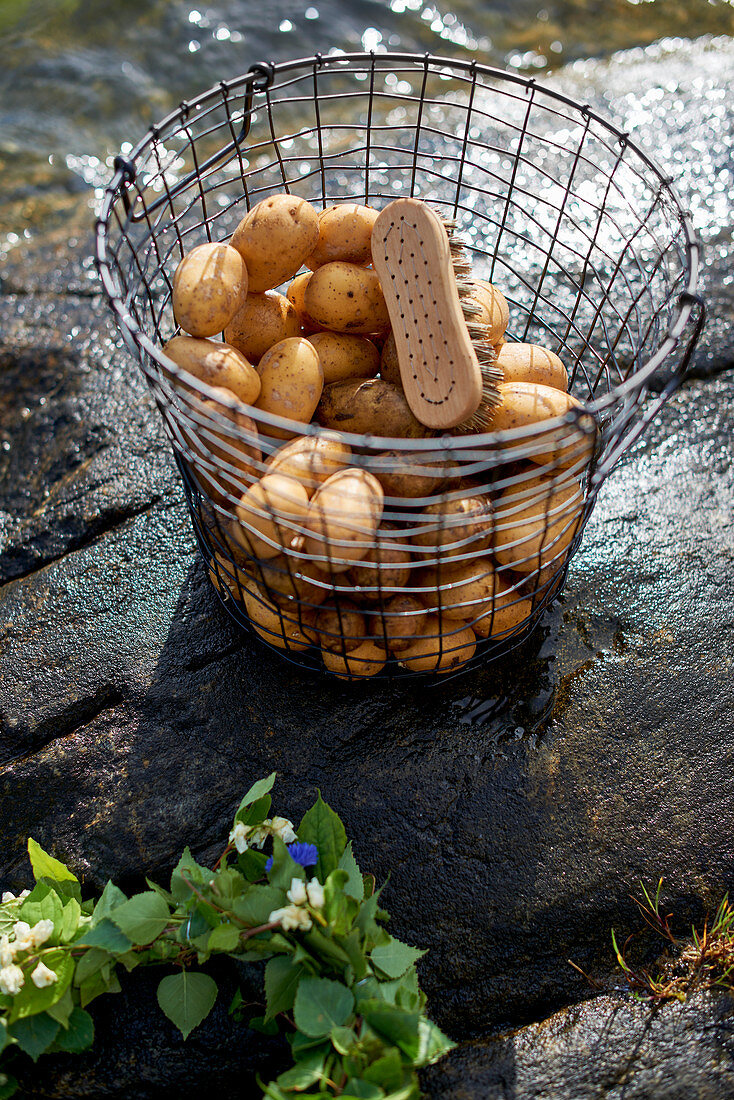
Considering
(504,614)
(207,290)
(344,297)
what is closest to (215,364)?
(207,290)

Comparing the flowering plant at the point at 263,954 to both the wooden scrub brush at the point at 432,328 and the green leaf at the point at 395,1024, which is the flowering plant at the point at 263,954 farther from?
the wooden scrub brush at the point at 432,328

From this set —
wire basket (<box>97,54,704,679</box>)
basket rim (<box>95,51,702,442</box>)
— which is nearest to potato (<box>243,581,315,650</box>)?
wire basket (<box>97,54,704,679</box>)

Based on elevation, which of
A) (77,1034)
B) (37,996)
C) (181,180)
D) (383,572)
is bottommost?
(77,1034)

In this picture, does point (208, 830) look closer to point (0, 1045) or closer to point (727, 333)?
point (0, 1045)

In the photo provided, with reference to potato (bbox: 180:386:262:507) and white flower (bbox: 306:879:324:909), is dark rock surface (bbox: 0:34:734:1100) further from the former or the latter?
potato (bbox: 180:386:262:507)

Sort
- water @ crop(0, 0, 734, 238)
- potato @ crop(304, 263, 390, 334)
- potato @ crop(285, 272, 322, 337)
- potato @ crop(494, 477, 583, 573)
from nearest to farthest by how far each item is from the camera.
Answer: potato @ crop(494, 477, 583, 573) < potato @ crop(304, 263, 390, 334) < potato @ crop(285, 272, 322, 337) < water @ crop(0, 0, 734, 238)

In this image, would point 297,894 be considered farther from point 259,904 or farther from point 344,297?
point 344,297

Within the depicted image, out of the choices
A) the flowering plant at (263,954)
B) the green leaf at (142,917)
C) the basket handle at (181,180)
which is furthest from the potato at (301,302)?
the green leaf at (142,917)
